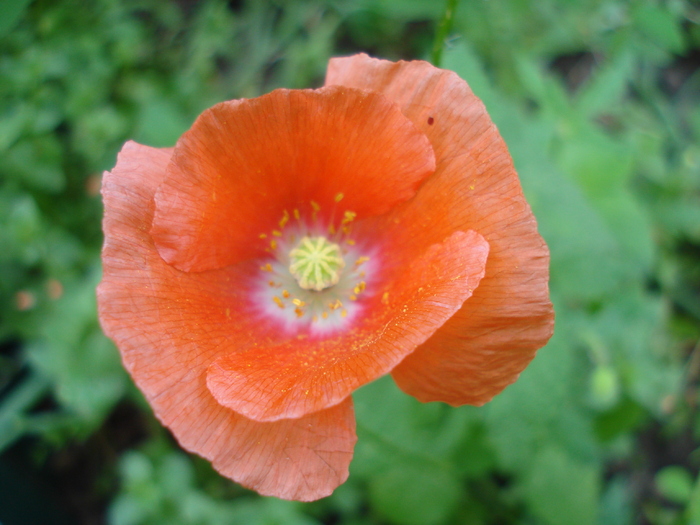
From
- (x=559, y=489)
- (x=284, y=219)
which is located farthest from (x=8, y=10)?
(x=559, y=489)

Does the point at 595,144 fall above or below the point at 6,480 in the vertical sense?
above

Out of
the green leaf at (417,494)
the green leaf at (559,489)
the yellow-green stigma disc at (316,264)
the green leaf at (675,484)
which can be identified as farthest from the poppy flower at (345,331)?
the green leaf at (675,484)

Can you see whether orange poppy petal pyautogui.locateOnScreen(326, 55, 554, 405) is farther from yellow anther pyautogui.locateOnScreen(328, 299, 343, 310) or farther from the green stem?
yellow anther pyautogui.locateOnScreen(328, 299, 343, 310)

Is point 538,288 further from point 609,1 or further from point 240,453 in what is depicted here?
point 609,1

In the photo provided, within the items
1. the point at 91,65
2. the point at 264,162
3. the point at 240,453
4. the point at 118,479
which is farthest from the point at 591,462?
the point at 91,65

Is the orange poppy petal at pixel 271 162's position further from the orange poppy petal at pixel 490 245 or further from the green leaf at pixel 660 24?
the green leaf at pixel 660 24

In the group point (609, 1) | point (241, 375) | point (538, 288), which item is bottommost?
point (241, 375)
